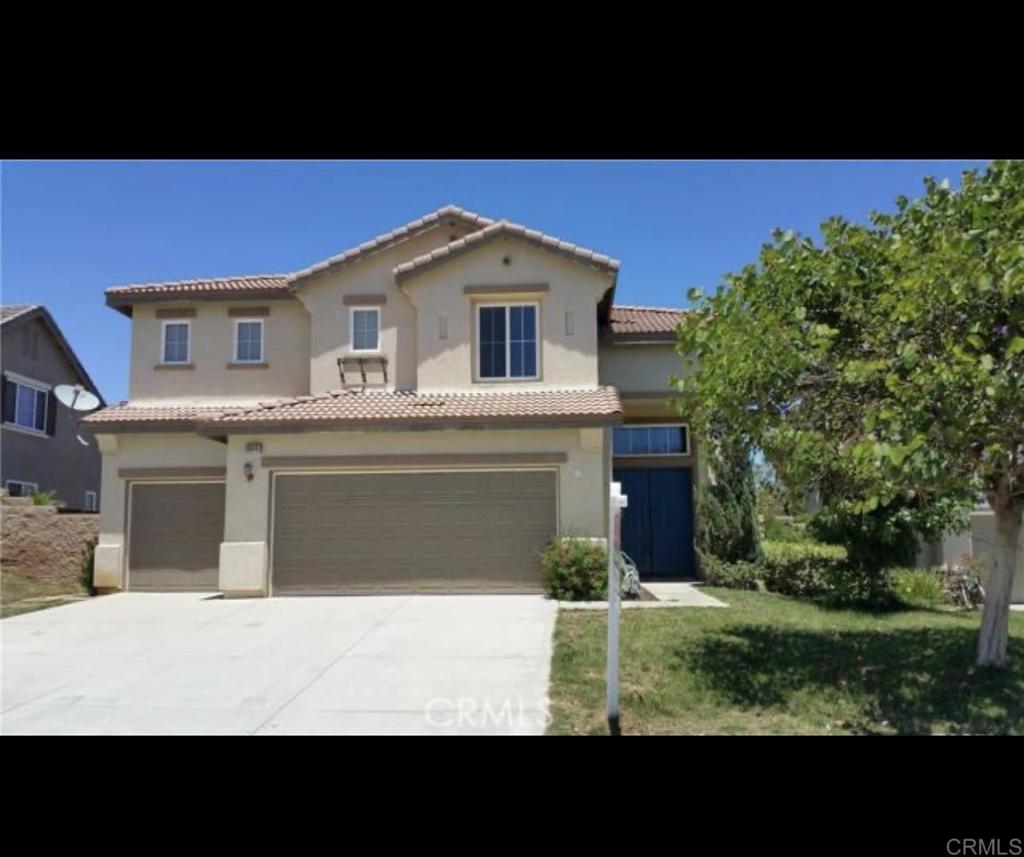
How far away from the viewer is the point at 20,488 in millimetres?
21984

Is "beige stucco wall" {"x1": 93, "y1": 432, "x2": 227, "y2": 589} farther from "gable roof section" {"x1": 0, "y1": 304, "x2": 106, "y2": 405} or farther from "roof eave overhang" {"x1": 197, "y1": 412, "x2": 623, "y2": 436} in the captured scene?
"gable roof section" {"x1": 0, "y1": 304, "x2": 106, "y2": 405}

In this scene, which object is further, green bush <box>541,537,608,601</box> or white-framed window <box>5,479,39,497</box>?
white-framed window <box>5,479,39,497</box>

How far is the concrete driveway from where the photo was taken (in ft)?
23.2

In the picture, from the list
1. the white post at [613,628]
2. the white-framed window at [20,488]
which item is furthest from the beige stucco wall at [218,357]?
the white post at [613,628]

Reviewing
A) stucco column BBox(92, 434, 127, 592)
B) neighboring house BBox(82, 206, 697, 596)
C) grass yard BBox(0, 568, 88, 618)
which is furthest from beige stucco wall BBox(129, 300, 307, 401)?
grass yard BBox(0, 568, 88, 618)

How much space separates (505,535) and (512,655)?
5068mm

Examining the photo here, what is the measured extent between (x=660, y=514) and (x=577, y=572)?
14.8ft

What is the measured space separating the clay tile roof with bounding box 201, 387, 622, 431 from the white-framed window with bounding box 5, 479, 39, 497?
10489 mm

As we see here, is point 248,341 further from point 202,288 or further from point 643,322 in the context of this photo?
point 643,322

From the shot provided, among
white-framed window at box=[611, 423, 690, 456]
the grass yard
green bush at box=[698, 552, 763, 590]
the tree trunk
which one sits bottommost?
the grass yard

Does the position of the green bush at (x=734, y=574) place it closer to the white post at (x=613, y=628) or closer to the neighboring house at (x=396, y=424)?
the neighboring house at (x=396, y=424)

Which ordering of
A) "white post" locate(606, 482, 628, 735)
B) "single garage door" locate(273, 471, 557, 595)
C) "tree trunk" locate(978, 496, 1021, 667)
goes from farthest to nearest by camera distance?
"single garage door" locate(273, 471, 557, 595) → "tree trunk" locate(978, 496, 1021, 667) → "white post" locate(606, 482, 628, 735)
